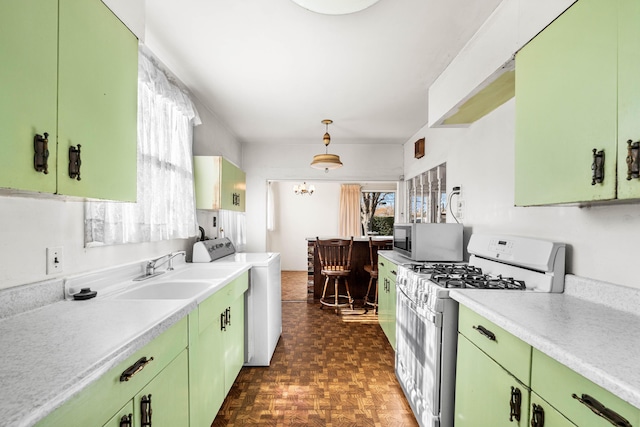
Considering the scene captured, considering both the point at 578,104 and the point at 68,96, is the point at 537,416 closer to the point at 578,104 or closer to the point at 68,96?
the point at 578,104

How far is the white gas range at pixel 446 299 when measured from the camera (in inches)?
62.7

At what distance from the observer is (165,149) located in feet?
8.00

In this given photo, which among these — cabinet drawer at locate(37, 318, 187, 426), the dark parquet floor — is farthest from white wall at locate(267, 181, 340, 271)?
cabinet drawer at locate(37, 318, 187, 426)

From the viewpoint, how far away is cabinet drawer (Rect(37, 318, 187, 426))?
2.36 ft

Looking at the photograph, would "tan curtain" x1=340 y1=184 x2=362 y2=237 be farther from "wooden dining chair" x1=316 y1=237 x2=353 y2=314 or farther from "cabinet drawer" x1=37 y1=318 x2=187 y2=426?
"cabinet drawer" x1=37 y1=318 x2=187 y2=426

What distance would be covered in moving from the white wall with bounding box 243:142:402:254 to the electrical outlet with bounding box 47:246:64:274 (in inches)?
141

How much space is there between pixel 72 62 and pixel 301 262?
22.7 ft

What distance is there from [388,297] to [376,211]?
504cm

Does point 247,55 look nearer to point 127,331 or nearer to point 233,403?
point 127,331

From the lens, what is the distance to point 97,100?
1.15 meters

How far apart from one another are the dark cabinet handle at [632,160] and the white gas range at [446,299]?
2.35 feet

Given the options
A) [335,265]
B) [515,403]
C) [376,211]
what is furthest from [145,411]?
[376,211]

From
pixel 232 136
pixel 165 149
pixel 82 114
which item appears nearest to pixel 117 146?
pixel 82 114

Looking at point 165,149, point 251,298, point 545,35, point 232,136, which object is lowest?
point 251,298
